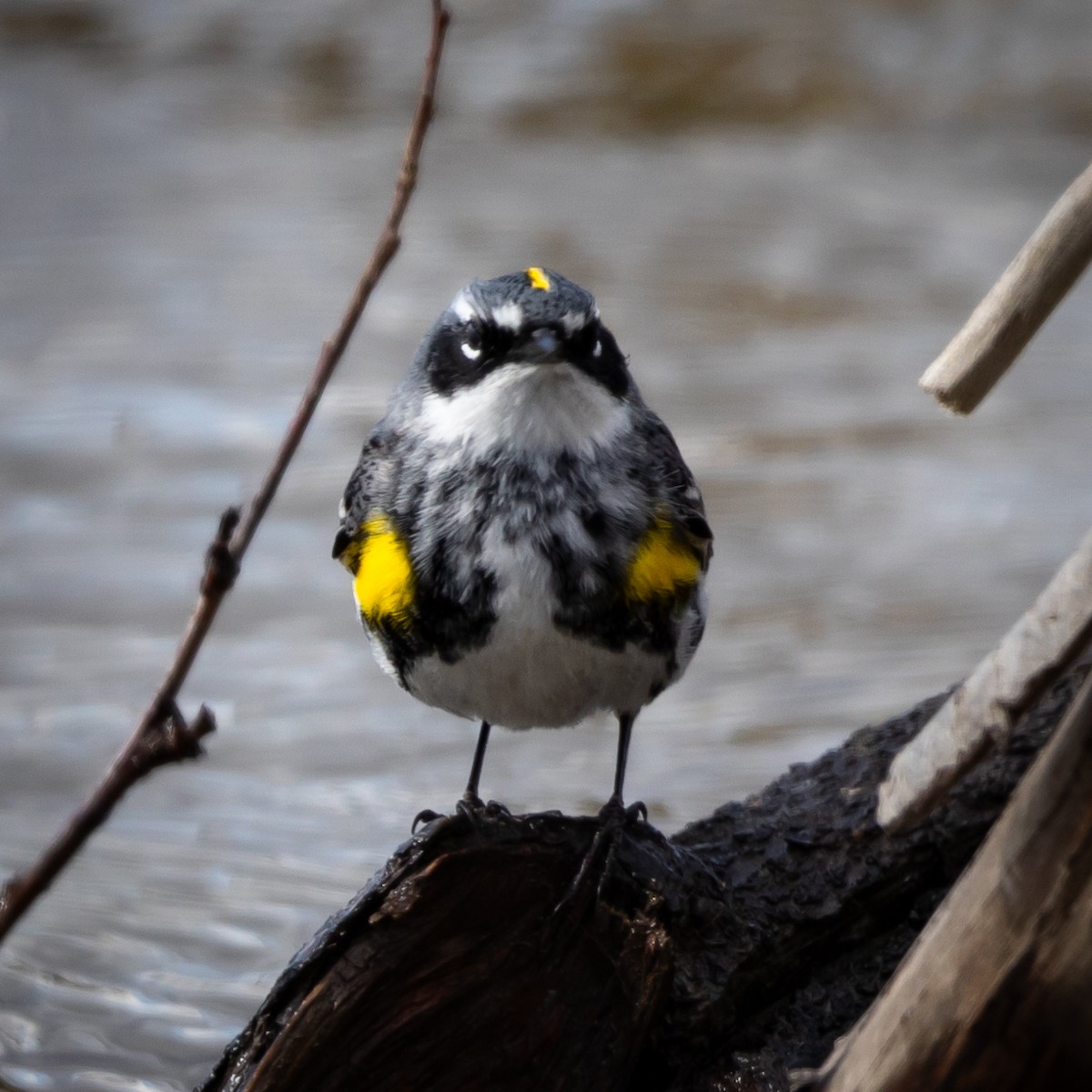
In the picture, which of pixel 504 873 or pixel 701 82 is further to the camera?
pixel 701 82

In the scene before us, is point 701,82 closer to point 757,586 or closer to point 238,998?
point 757,586

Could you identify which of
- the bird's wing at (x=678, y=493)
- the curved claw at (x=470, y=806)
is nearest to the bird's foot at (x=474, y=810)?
the curved claw at (x=470, y=806)

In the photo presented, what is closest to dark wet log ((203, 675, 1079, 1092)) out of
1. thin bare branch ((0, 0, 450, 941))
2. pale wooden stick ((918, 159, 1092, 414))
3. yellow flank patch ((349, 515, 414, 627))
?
yellow flank patch ((349, 515, 414, 627))

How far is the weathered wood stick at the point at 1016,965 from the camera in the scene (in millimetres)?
897

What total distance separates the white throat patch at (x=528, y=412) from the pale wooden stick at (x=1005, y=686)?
0.48 metres

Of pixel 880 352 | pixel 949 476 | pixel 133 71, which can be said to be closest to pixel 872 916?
pixel 949 476

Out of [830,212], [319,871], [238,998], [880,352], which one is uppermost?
[830,212]

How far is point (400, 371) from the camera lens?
3.16 metres

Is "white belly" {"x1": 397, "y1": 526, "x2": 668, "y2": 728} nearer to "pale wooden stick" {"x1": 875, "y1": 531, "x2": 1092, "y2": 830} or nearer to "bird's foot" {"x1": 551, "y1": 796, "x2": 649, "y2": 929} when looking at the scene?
"bird's foot" {"x1": 551, "y1": 796, "x2": 649, "y2": 929}

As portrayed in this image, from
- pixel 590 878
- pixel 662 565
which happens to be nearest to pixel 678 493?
pixel 662 565

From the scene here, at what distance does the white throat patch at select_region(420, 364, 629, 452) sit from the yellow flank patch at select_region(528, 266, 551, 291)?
0.06m

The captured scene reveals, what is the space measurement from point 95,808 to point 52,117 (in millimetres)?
3803

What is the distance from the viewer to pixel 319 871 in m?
2.01

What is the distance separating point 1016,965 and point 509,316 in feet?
1.87
